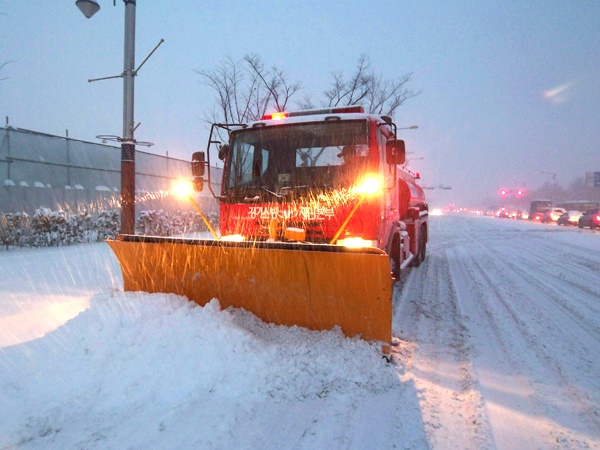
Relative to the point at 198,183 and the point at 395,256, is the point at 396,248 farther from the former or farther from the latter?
the point at 198,183

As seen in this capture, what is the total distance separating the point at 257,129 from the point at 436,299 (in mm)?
3914

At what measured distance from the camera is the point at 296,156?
504 centimetres

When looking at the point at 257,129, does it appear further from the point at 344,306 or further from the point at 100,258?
the point at 100,258

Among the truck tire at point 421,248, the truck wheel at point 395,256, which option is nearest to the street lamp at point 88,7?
the truck wheel at point 395,256

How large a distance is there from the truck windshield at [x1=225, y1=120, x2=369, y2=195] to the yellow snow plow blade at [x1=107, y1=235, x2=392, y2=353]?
1.26 meters

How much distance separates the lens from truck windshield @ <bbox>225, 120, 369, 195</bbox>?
4.76 m

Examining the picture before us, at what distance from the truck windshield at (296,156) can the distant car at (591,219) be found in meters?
27.6

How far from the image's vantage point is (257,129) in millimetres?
5309

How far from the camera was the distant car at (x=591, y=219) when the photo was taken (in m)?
25.0

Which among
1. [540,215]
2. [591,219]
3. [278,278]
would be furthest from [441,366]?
[540,215]

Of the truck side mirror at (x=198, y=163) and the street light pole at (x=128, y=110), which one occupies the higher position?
the street light pole at (x=128, y=110)

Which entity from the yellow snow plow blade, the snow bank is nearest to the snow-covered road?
the snow bank

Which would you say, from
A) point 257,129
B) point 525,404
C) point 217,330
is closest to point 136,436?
point 217,330

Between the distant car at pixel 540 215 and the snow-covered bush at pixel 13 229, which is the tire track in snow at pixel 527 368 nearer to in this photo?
the snow-covered bush at pixel 13 229
